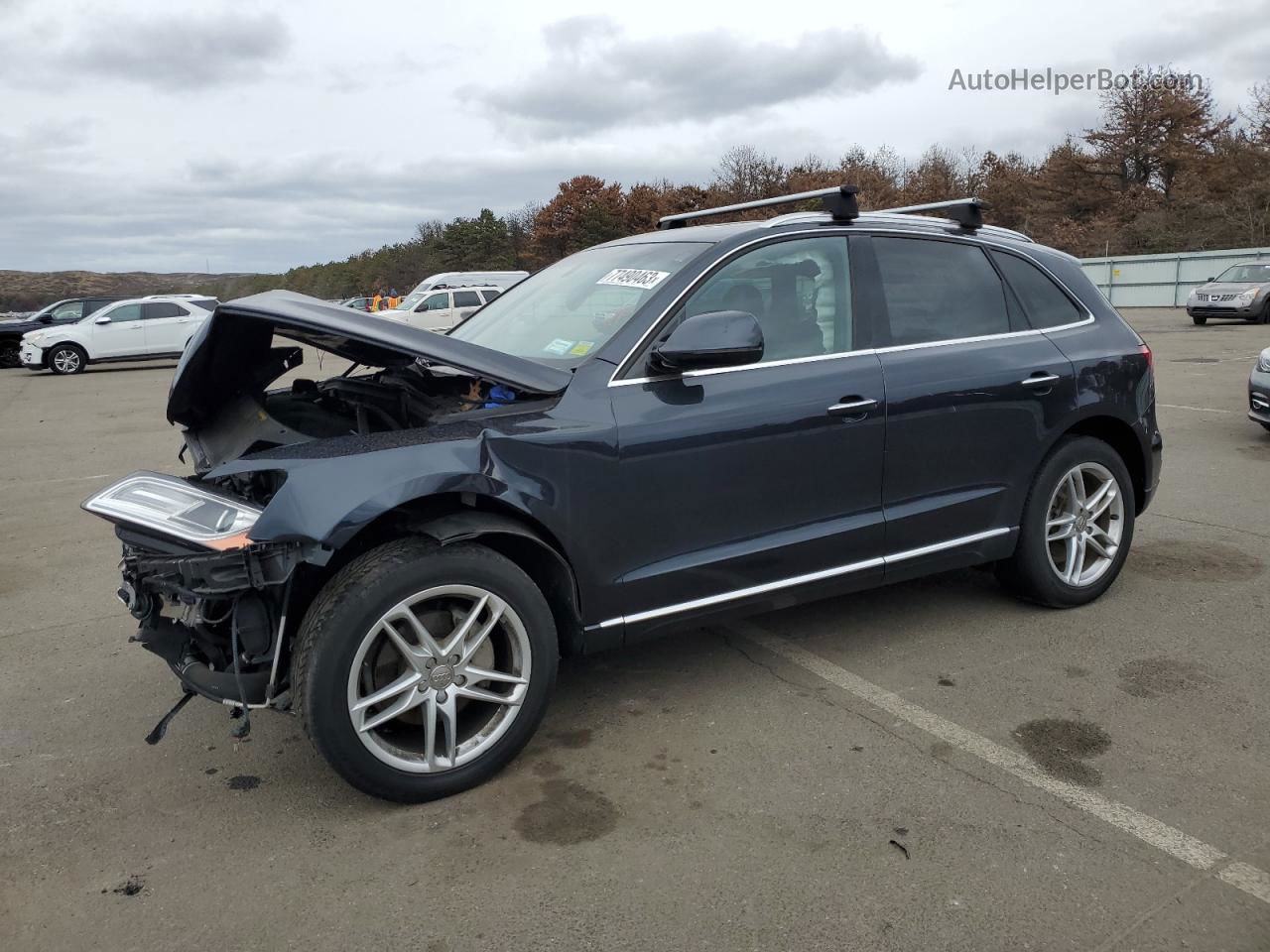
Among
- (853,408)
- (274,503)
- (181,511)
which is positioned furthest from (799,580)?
(181,511)

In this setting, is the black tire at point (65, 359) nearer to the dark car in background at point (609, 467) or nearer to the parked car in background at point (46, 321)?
the parked car in background at point (46, 321)

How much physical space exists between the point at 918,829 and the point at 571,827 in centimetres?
101

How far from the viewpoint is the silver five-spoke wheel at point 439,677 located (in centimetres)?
290

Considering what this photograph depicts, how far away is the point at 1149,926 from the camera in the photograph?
2387 millimetres

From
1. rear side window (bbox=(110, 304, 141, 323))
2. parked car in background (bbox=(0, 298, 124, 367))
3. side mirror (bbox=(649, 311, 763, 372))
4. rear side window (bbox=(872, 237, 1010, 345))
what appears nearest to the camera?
side mirror (bbox=(649, 311, 763, 372))

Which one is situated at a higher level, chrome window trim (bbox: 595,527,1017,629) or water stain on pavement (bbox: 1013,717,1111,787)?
chrome window trim (bbox: 595,527,1017,629)

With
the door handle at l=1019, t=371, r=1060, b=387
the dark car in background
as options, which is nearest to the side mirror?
the dark car in background

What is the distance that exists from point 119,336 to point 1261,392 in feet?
73.9

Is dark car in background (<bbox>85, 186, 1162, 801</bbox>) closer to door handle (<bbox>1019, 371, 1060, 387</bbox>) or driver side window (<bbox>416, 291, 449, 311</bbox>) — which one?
door handle (<bbox>1019, 371, 1060, 387</bbox>)

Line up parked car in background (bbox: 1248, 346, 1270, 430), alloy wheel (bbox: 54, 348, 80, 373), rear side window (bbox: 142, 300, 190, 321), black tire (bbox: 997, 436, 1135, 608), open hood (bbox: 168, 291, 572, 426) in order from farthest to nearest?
rear side window (bbox: 142, 300, 190, 321), alloy wheel (bbox: 54, 348, 80, 373), parked car in background (bbox: 1248, 346, 1270, 430), black tire (bbox: 997, 436, 1135, 608), open hood (bbox: 168, 291, 572, 426)

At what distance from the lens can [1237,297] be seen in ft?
75.7

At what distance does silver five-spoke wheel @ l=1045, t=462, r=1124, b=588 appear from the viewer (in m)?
4.50

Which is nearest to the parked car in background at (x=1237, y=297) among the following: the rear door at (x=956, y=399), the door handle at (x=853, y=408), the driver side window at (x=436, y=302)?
the driver side window at (x=436, y=302)

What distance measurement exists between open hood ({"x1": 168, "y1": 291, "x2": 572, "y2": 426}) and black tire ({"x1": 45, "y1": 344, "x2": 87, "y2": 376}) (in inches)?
848
